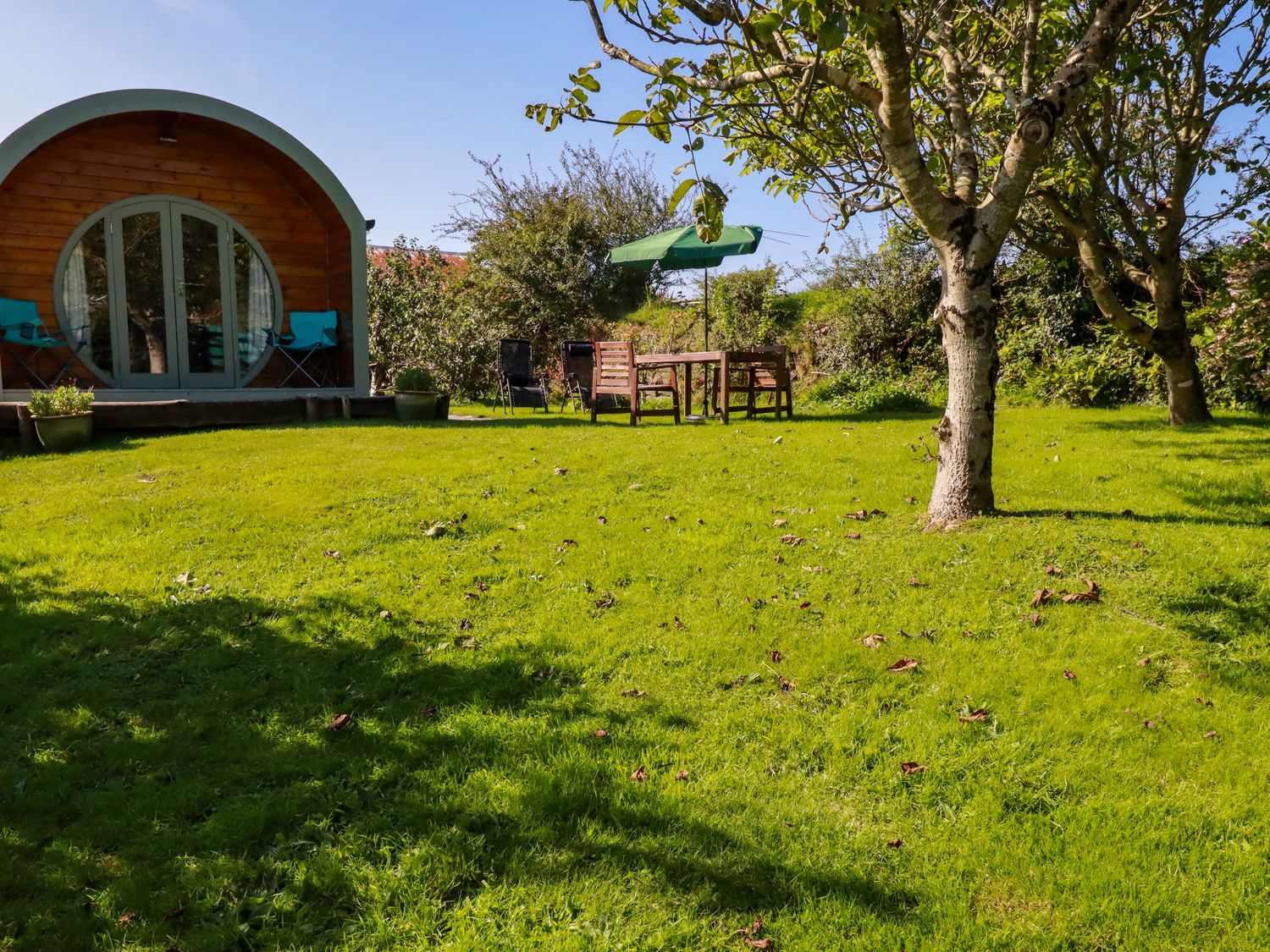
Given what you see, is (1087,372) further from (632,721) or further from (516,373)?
(632,721)

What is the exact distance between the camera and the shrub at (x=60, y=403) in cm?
777

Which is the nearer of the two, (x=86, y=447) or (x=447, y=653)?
(x=447, y=653)

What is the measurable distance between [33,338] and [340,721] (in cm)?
1003

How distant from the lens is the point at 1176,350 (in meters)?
8.29

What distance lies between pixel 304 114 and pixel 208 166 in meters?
1.58

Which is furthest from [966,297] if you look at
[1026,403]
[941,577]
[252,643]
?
[1026,403]

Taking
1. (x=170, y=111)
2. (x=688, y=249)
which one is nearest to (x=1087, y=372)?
(x=688, y=249)

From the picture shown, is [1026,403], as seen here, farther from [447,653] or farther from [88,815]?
[88,815]

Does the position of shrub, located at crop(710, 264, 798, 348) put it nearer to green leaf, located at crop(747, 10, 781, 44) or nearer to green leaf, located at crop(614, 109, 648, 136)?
green leaf, located at crop(614, 109, 648, 136)

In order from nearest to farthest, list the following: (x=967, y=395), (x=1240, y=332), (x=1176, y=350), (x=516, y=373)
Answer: (x=967, y=395) < (x=1176, y=350) < (x=1240, y=332) < (x=516, y=373)

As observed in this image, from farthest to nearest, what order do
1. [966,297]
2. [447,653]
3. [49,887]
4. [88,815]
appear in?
[966,297], [447,653], [88,815], [49,887]

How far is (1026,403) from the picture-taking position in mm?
11742

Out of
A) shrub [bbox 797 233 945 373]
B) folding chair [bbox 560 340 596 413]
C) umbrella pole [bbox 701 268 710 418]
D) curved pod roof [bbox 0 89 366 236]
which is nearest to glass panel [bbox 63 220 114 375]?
curved pod roof [bbox 0 89 366 236]

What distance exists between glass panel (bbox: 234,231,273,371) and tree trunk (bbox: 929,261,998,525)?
10366mm
